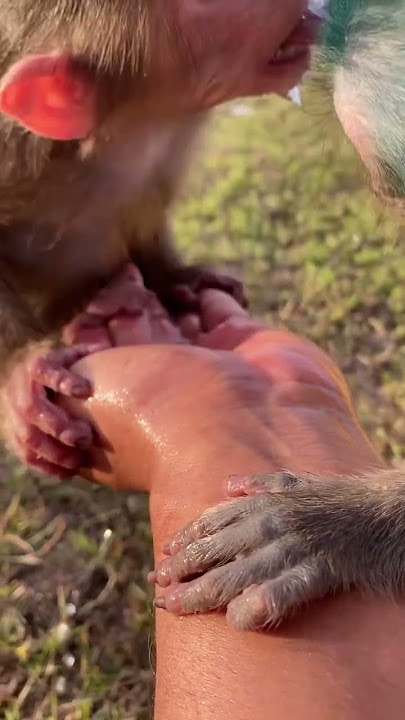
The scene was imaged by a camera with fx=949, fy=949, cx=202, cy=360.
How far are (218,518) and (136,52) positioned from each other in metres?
0.78

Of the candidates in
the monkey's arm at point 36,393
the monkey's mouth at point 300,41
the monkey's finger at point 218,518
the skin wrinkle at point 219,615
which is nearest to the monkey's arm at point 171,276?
the monkey's arm at point 36,393

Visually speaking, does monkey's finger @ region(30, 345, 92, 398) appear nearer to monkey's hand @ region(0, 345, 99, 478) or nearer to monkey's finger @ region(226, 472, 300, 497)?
monkey's hand @ region(0, 345, 99, 478)

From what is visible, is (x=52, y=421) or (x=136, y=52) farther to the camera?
(x=52, y=421)

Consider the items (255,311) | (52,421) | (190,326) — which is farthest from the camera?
(255,311)

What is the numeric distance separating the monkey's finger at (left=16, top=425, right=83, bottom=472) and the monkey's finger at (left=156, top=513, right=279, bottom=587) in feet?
1.79

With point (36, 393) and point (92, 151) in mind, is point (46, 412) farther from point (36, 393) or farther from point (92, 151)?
point (92, 151)

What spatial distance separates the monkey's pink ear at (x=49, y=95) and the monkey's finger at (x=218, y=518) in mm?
712

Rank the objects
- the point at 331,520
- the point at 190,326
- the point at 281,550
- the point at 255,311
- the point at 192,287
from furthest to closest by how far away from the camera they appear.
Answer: the point at 255,311 → the point at 192,287 → the point at 190,326 → the point at 331,520 → the point at 281,550

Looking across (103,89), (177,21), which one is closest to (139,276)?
(103,89)

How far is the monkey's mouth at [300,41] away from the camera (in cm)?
147

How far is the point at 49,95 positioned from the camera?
1545 millimetres

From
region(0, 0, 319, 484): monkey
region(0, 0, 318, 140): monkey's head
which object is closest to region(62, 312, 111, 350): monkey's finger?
region(0, 0, 319, 484): monkey

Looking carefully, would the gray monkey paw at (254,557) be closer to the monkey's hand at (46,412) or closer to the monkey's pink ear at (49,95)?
the monkey's hand at (46,412)

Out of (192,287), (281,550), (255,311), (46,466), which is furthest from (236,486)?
(255,311)
